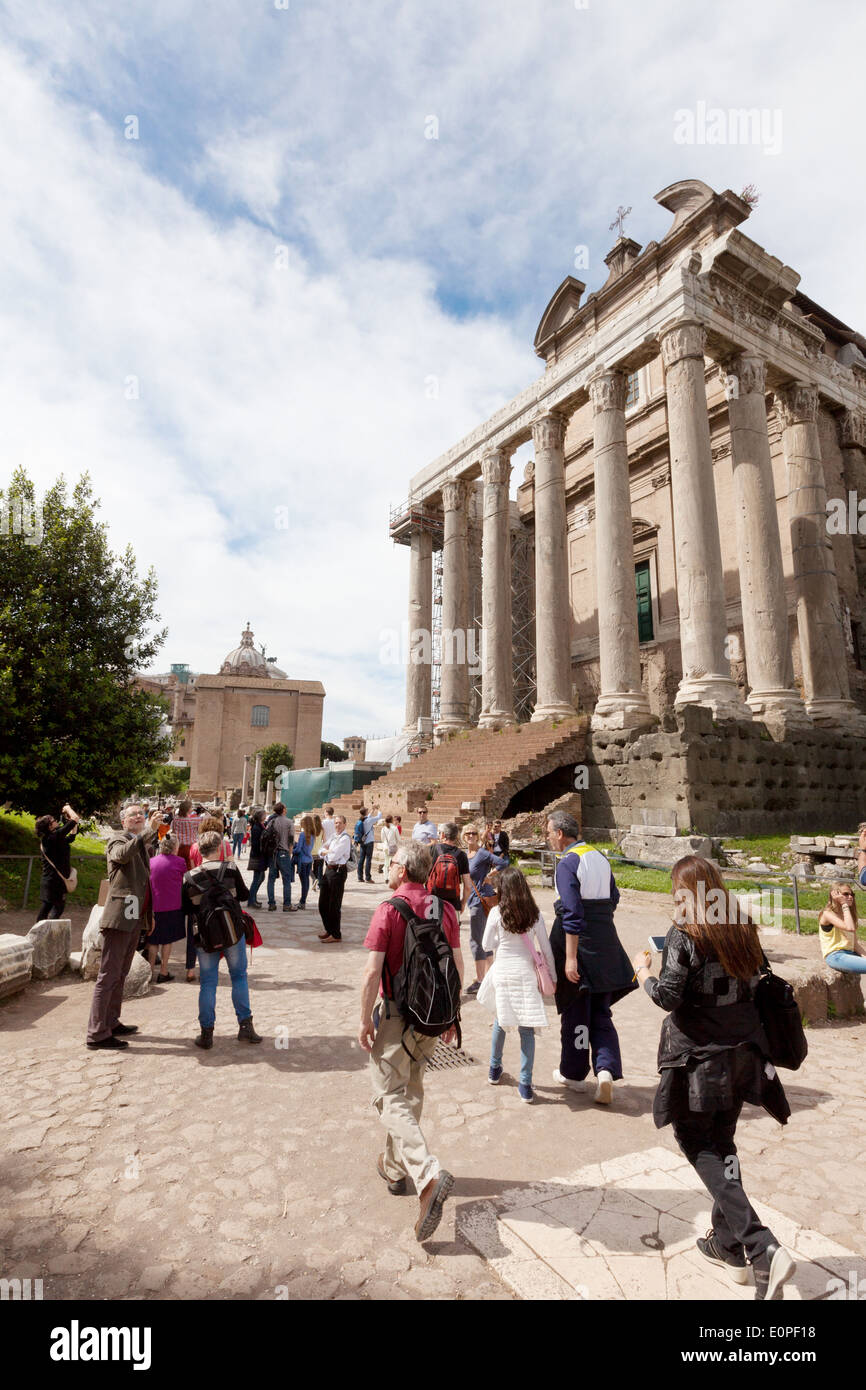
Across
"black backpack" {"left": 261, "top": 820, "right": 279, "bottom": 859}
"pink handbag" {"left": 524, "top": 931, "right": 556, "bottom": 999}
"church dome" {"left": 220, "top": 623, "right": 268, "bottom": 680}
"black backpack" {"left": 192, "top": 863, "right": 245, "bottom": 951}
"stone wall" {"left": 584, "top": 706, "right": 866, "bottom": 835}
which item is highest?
"church dome" {"left": 220, "top": 623, "right": 268, "bottom": 680}

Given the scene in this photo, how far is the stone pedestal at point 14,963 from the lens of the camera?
6.43 meters

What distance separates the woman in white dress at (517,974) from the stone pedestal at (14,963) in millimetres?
4655

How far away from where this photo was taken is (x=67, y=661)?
1220cm

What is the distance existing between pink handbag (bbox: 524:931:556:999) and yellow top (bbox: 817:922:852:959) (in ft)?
9.40

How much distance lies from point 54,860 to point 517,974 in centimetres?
623

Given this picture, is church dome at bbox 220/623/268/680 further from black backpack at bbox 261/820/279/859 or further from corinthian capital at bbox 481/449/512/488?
black backpack at bbox 261/820/279/859

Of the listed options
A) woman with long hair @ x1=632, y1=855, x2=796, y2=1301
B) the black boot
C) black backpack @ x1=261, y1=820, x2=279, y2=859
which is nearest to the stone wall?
black backpack @ x1=261, y1=820, x2=279, y2=859

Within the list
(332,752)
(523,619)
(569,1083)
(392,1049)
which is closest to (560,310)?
(523,619)

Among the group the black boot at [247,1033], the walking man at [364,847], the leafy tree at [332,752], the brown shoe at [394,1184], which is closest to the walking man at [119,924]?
the black boot at [247,1033]

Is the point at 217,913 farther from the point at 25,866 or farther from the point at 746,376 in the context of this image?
the point at 746,376

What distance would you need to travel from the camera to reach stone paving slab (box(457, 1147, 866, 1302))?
104 inches

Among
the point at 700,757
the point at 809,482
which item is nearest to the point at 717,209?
the point at 809,482

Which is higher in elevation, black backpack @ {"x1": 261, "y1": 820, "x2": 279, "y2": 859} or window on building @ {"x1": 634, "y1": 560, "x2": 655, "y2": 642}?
window on building @ {"x1": 634, "y1": 560, "x2": 655, "y2": 642}
